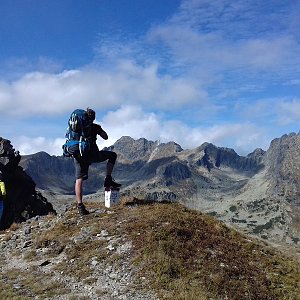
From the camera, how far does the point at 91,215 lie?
21.2 meters

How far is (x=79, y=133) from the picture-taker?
1984cm

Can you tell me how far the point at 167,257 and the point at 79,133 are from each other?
759cm

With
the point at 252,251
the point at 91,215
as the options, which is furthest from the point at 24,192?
the point at 252,251

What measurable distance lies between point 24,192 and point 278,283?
234 feet

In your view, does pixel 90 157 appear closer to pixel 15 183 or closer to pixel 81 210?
pixel 81 210

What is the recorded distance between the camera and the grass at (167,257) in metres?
14.3

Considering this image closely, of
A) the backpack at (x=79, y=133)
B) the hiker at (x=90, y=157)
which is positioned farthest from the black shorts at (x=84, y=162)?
the backpack at (x=79, y=133)

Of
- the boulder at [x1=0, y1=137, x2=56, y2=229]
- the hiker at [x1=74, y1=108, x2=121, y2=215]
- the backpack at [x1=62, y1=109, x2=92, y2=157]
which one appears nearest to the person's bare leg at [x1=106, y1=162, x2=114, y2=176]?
the hiker at [x1=74, y1=108, x2=121, y2=215]

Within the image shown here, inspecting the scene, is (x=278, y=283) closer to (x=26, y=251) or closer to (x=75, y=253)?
(x=75, y=253)

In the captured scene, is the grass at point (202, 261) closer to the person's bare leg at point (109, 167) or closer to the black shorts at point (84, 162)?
the person's bare leg at point (109, 167)

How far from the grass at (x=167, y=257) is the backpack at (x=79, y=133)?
365cm

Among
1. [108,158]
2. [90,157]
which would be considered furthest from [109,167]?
[90,157]

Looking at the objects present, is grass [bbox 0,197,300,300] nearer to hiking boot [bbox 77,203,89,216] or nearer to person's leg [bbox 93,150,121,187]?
hiking boot [bbox 77,203,89,216]

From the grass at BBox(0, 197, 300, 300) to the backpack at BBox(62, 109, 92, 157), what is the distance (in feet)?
12.0
